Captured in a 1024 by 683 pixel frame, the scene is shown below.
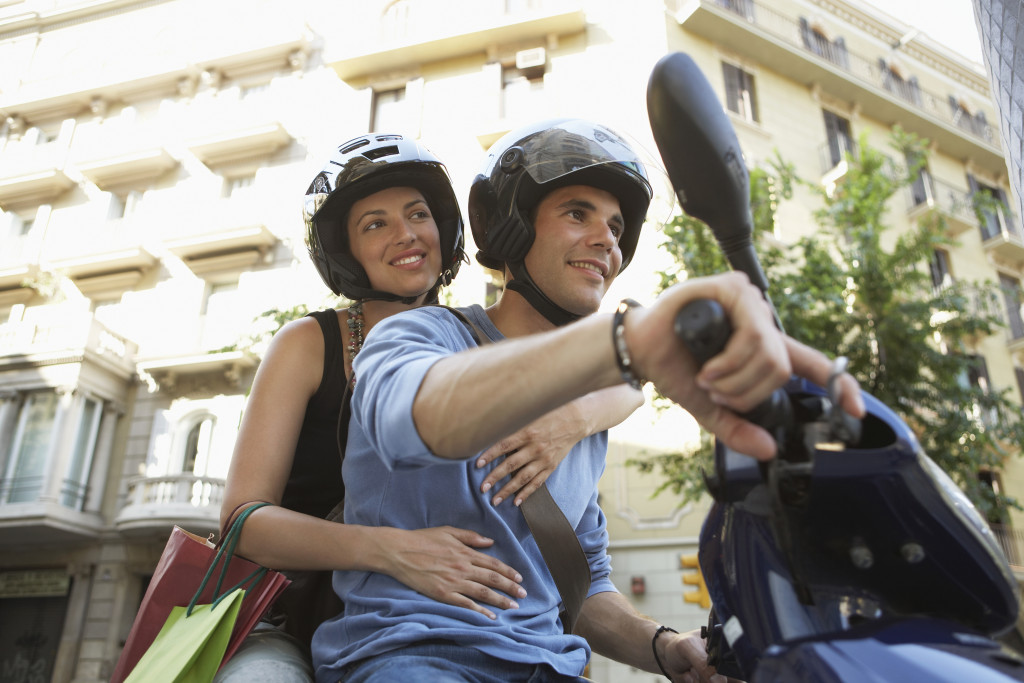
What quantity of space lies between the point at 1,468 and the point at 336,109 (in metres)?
11.3

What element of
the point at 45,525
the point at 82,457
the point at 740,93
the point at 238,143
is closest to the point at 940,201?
the point at 740,93

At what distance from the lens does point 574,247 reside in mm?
1882

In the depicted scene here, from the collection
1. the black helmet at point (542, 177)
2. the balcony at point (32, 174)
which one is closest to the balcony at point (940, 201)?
the black helmet at point (542, 177)

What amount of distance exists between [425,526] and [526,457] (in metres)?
0.24

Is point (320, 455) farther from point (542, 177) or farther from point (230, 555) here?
point (542, 177)

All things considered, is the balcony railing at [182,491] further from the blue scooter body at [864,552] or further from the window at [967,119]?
the window at [967,119]

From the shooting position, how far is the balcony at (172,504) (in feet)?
52.2

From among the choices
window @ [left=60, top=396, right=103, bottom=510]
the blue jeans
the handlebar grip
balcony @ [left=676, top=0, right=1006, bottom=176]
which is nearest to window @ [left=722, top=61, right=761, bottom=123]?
balcony @ [left=676, top=0, right=1006, bottom=176]

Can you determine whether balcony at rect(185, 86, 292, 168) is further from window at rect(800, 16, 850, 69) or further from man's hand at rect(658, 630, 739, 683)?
man's hand at rect(658, 630, 739, 683)

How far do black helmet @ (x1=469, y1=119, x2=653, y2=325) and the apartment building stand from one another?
12817mm

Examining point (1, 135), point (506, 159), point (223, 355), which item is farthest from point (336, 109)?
point (506, 159)

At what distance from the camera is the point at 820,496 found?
2.77ft

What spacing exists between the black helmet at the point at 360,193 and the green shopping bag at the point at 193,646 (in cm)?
108

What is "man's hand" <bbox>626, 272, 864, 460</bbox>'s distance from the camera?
769mm
